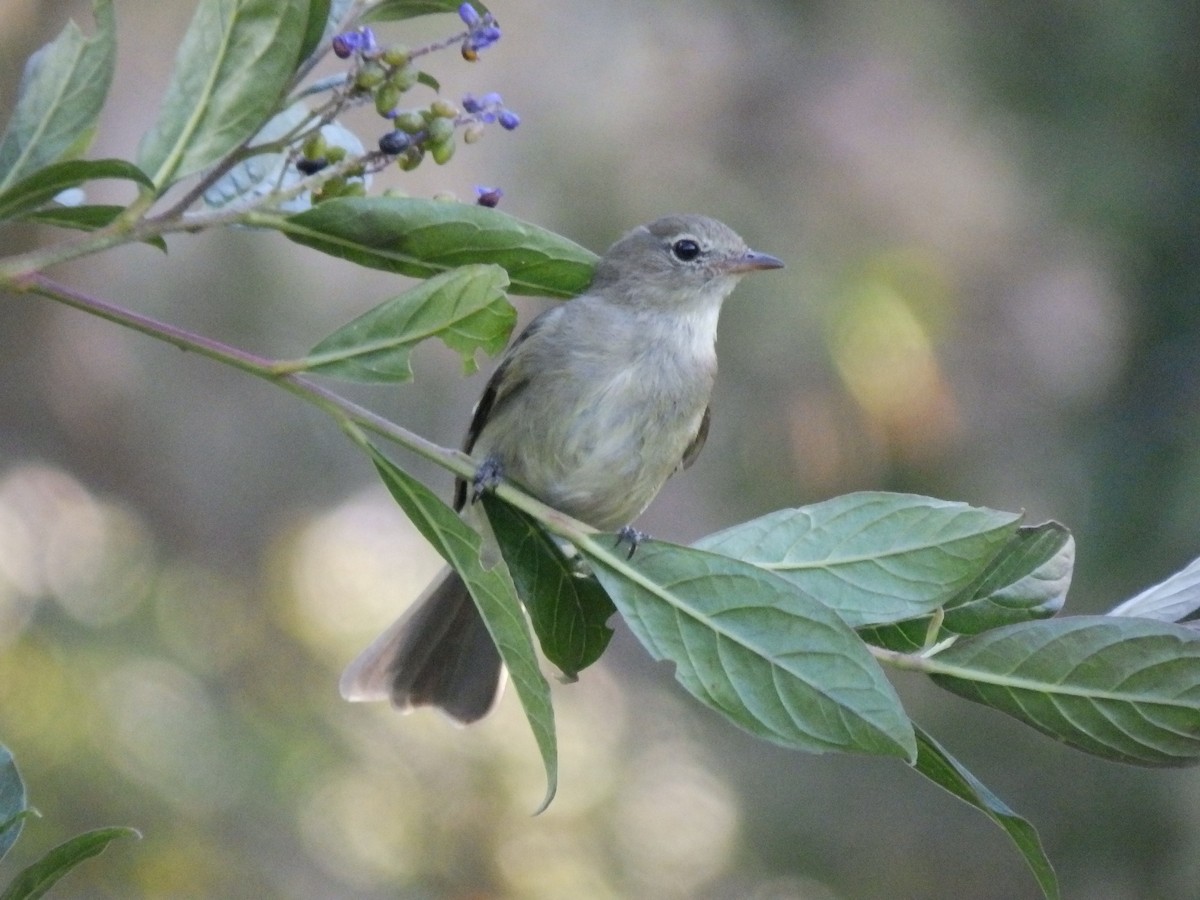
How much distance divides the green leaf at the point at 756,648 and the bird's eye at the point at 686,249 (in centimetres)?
220

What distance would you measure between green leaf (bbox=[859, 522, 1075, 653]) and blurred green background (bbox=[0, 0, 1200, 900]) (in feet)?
8.69

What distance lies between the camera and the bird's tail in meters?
3.41

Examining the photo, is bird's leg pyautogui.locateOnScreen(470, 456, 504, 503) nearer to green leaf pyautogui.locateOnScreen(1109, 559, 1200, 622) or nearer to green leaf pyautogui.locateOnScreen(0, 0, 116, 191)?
green leaf pyautogui.locateOnScreen(0, 0, 116, 191)

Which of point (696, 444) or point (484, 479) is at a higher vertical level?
point (484, 479)

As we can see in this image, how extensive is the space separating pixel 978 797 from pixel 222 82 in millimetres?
1247

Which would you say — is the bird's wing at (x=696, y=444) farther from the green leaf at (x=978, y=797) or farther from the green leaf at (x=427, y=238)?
the green leaf at (x=978, y=797)

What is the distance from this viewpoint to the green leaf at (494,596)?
1717mm

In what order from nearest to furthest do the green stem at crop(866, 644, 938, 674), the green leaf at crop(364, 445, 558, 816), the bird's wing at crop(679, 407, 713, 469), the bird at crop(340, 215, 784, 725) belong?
the green leaf at crop(364, 445, 558, 816)
the green stem at crop(866, 644, 938, 674)
the bird at crop(340, 215, 784, 725)
the bird's wing at crop(679, 407, 713, 469)

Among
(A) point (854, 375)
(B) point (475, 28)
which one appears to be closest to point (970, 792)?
(B) point (475, 28)

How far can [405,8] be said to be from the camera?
5.94ft

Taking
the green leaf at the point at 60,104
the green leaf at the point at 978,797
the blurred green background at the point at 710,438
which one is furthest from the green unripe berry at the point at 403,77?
the blurred green background at the point at 710,438

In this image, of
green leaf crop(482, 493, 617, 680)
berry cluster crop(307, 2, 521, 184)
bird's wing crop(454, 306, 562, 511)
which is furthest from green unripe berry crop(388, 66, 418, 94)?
bird's wing crop(454, 306, 562, 511)

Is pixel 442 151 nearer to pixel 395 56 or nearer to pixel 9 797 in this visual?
pixel 395 56

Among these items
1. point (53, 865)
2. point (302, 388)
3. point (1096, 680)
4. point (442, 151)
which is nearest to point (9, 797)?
point (53, 865)
